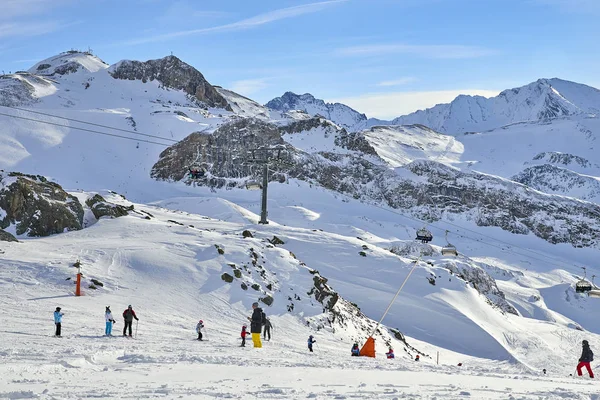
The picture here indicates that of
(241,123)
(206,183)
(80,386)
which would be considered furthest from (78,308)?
(241,123)

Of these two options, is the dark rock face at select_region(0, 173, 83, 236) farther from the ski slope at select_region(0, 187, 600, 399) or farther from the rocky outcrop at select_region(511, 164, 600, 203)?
the rocky outcrop at select_region(511, 164, 600, 203)

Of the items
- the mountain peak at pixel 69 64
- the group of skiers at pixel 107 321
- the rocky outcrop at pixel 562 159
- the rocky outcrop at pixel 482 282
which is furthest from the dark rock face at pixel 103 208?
the rocky outcrop at pixel 562 159

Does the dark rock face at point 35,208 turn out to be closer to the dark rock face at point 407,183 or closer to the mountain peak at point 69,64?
the dark rock face at point 407,183

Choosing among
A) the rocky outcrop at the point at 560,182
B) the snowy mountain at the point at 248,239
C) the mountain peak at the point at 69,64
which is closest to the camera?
the snowy mountain at the point at 248,239

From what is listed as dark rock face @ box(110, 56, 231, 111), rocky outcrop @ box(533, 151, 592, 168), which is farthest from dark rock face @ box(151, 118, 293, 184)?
rocky outcrop @ box(533, 151, 592, 168)

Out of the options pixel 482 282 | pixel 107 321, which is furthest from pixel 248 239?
pixel 482 282
